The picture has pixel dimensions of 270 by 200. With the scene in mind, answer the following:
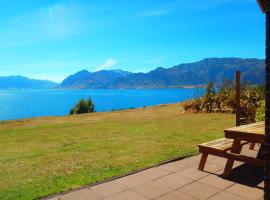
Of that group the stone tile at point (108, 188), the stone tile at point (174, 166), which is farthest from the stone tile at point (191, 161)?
the stone tile at point (108, 188)

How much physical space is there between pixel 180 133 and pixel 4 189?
5.97m

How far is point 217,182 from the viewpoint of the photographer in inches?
180

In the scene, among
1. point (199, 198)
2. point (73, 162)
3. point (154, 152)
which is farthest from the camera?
point (154, 152)

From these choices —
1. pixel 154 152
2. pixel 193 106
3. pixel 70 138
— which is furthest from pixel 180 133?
pixel 193 106

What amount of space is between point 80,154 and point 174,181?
279cm

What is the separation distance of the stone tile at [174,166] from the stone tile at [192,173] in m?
0.14

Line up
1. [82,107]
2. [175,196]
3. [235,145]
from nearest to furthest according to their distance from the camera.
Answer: [175,196] < [235,145] < [82,107]

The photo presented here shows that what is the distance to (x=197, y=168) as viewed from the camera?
17.3 feet

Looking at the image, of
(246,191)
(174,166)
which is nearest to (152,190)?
(174,166)

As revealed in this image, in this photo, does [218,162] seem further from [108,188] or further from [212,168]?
[108,188]

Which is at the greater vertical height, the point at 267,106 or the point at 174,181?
the point at 267,106

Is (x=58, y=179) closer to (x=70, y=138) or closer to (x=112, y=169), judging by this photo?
(x=112, y=169)

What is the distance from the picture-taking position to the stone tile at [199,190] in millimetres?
4043

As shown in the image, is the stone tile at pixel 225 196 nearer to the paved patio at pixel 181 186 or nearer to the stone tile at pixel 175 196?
the paved patio at pixel 181 186
